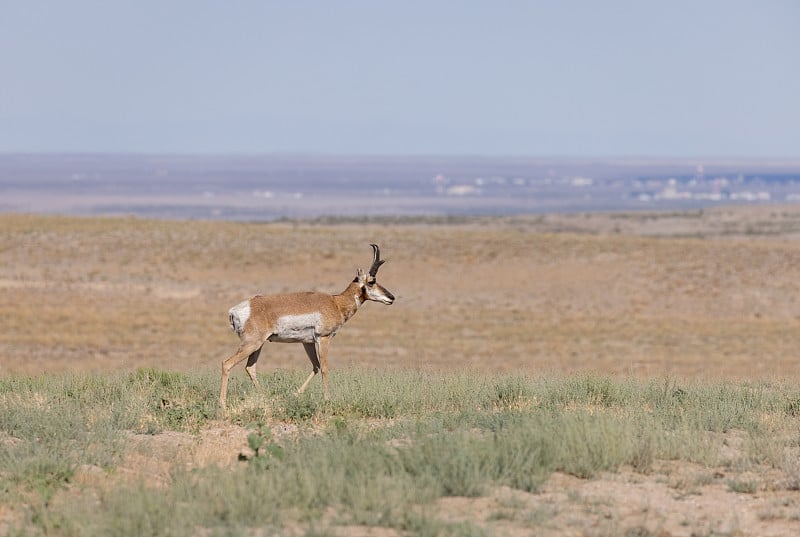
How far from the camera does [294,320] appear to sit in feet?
38.1

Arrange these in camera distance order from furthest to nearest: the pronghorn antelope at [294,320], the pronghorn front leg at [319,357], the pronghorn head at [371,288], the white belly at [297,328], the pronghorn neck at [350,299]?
the pronghorn head at [371,288] → the pronghorn neck at [350,299] → the pronghorn front leg at [319,357] → the white belly at [297,328] → the pronghorn antelope at [294,320]

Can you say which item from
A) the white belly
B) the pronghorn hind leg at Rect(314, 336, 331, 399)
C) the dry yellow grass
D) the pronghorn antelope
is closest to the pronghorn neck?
the pronghorn antelope

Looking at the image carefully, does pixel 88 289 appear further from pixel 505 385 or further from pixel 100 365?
A: pixel 505 385

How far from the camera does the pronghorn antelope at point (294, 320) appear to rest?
11.3 metres

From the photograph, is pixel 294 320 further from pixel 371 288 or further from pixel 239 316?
pixel 371 288

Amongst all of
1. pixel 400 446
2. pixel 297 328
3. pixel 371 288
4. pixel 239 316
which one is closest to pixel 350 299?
pixel 371 288

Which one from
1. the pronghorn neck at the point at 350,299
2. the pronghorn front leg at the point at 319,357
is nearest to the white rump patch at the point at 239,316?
the pronghorn front leg at the point at 319,357

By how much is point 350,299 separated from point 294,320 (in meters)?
1.09

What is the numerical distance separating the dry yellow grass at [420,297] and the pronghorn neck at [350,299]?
7010 mm

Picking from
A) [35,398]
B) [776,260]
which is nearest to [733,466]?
[35,398]

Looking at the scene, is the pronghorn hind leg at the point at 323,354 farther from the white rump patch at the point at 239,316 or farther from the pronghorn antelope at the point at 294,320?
the white rump patch at the point at 239,316

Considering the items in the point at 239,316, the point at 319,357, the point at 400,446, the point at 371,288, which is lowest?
the point at 400,446

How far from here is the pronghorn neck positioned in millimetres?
12400

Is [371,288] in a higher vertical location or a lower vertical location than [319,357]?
higher
